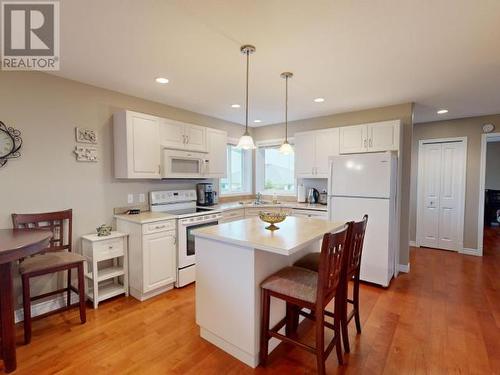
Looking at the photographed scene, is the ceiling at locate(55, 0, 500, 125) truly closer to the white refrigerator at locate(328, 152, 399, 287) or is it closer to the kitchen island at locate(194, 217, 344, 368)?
the white refrigerator at locate(328, 152, 399, 287)

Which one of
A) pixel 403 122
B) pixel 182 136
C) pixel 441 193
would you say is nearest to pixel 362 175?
pixel 403 122

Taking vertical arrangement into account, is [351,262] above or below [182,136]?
below

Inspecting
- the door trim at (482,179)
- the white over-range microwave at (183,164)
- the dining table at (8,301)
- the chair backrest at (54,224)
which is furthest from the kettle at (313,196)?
the dining table at (8,301)

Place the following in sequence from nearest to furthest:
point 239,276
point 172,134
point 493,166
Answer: point 239,276
point 172,134
point 493,166

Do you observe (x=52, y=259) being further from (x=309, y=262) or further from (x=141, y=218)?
(x=309, y=262)

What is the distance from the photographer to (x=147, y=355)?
1.99 metres

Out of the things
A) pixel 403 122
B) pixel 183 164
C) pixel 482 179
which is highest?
pixel 403 122

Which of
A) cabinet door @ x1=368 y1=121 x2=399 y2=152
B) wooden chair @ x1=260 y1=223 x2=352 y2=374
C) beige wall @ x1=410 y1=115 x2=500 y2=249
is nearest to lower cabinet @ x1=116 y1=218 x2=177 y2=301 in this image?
wooden chair @ x1=260 y1=223 x2=352 y2=374

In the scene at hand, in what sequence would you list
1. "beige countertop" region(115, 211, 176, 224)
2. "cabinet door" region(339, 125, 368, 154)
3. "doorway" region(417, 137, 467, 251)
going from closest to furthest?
1. "beige countertop" region(115, 211, 176, 224)
2. "cabinet door" region(339, 125, 368, 154)
3. "doorway" region(417, 137, 467, 251)

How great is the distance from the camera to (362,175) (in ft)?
10.8

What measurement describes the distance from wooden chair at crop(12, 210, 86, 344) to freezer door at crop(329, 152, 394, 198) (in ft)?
10.2

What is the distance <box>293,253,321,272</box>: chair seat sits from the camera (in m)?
2.18

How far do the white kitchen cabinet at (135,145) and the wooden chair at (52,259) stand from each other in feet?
2.53

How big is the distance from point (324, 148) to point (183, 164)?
2.23m
